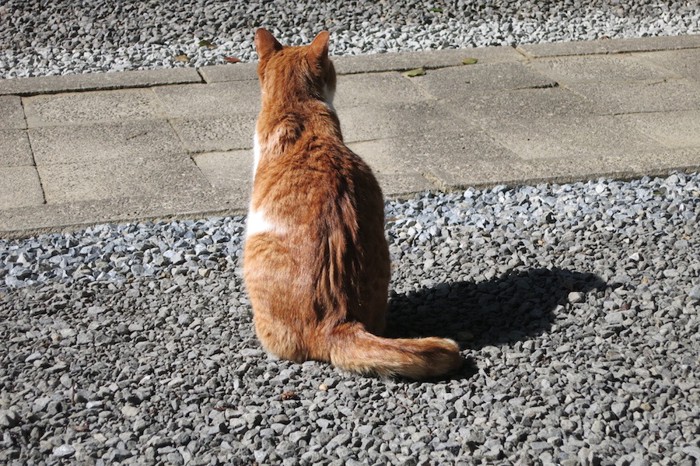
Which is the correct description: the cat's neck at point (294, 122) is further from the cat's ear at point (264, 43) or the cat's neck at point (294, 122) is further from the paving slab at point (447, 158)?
the paving slab at point (447, 158)

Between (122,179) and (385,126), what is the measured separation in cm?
191

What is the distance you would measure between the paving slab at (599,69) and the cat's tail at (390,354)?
4437 millimetres

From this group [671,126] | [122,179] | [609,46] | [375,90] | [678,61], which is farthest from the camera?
[609,46]

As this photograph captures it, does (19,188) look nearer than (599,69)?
Yes

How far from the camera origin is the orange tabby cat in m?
3.57

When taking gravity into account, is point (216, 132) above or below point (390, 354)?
below

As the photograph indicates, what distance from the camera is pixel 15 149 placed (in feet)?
20.6

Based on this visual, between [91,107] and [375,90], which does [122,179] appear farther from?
[375,90]

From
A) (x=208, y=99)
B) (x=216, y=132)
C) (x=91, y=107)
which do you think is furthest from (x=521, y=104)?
(x=91, y=107)

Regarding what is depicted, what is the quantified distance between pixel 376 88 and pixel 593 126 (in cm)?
177

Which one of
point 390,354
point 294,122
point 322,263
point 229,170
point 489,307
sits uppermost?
point 294,122

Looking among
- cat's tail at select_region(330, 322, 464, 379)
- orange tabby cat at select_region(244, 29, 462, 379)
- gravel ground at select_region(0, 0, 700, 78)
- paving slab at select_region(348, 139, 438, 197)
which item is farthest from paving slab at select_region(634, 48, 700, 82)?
cat's tail at select_region(330, 322, 464, 379)

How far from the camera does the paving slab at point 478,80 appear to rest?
24.0 ft

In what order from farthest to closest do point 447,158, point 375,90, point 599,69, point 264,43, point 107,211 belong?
point 599,69 < point 375,90 < point 447,158 < point 107,211 < point 264,43
